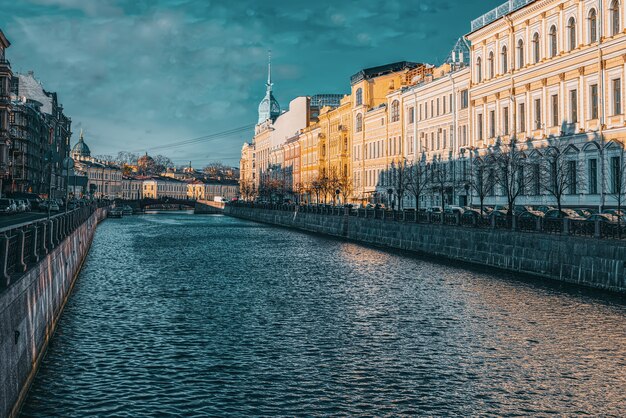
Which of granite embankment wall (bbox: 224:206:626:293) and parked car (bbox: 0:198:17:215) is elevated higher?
parked car (bbox: 0:198:17:215)

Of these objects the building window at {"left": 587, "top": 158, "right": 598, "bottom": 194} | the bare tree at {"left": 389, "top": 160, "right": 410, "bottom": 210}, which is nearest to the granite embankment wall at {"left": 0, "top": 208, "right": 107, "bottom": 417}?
the building window at {"left": 587, "top": 158, "right": 598, "bottom": 194}

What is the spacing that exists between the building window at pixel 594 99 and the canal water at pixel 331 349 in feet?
63.6

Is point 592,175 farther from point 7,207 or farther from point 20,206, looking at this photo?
point 20,206

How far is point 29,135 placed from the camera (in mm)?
118562

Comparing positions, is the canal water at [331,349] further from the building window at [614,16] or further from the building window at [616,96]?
the building window at [614,16]

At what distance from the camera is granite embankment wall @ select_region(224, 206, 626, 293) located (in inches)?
989

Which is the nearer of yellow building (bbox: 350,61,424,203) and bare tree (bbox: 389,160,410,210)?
bare tree (bbox: 389,160,410,210)

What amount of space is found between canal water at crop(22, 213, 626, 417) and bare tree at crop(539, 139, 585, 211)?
1692cm

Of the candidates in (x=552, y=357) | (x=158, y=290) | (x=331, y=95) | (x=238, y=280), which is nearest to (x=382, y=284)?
(x=238, y=280)

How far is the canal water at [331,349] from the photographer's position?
12.6m

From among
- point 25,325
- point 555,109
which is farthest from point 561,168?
point 25,325

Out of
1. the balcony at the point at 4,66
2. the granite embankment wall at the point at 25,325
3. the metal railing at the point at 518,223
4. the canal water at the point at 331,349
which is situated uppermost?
the balcony at the point at 4,66

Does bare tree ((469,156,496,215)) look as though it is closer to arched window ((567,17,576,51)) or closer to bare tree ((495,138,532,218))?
bare tree ((495,138,532,218))

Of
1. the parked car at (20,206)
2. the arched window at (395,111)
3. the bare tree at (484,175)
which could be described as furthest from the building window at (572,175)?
the parked car at (20,206)
